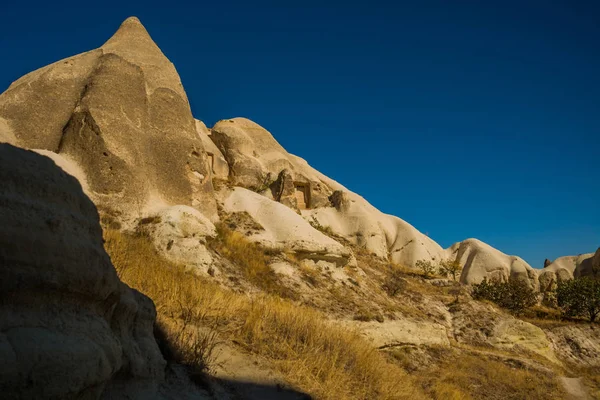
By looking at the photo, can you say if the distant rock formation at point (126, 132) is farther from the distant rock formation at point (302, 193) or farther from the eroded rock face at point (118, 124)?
the distant rock formation at point (302, 193)

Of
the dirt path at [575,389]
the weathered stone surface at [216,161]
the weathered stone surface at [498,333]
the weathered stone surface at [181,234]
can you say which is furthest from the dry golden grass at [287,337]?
the weathered stone surface at [216,161]

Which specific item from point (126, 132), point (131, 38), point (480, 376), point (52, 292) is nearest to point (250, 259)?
point (126, 132)

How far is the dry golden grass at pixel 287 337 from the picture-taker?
15.5 ft

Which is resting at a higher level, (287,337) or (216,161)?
(216,161)

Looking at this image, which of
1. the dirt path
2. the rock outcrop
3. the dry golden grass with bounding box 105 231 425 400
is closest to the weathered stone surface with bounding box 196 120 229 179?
the dry golden grass with bounding box 105 231 425 400

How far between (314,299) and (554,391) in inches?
273

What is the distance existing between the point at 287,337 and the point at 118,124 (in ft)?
25.9

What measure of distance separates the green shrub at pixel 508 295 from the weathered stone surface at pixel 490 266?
8.73m

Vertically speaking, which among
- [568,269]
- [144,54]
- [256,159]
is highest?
[256,159]

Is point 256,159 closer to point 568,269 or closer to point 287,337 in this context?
point 287,337

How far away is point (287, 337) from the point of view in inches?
212

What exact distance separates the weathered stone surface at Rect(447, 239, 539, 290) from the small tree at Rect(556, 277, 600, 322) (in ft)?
28.3

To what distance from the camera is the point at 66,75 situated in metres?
11.7

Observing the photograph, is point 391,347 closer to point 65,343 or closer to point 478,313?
point 478,313
